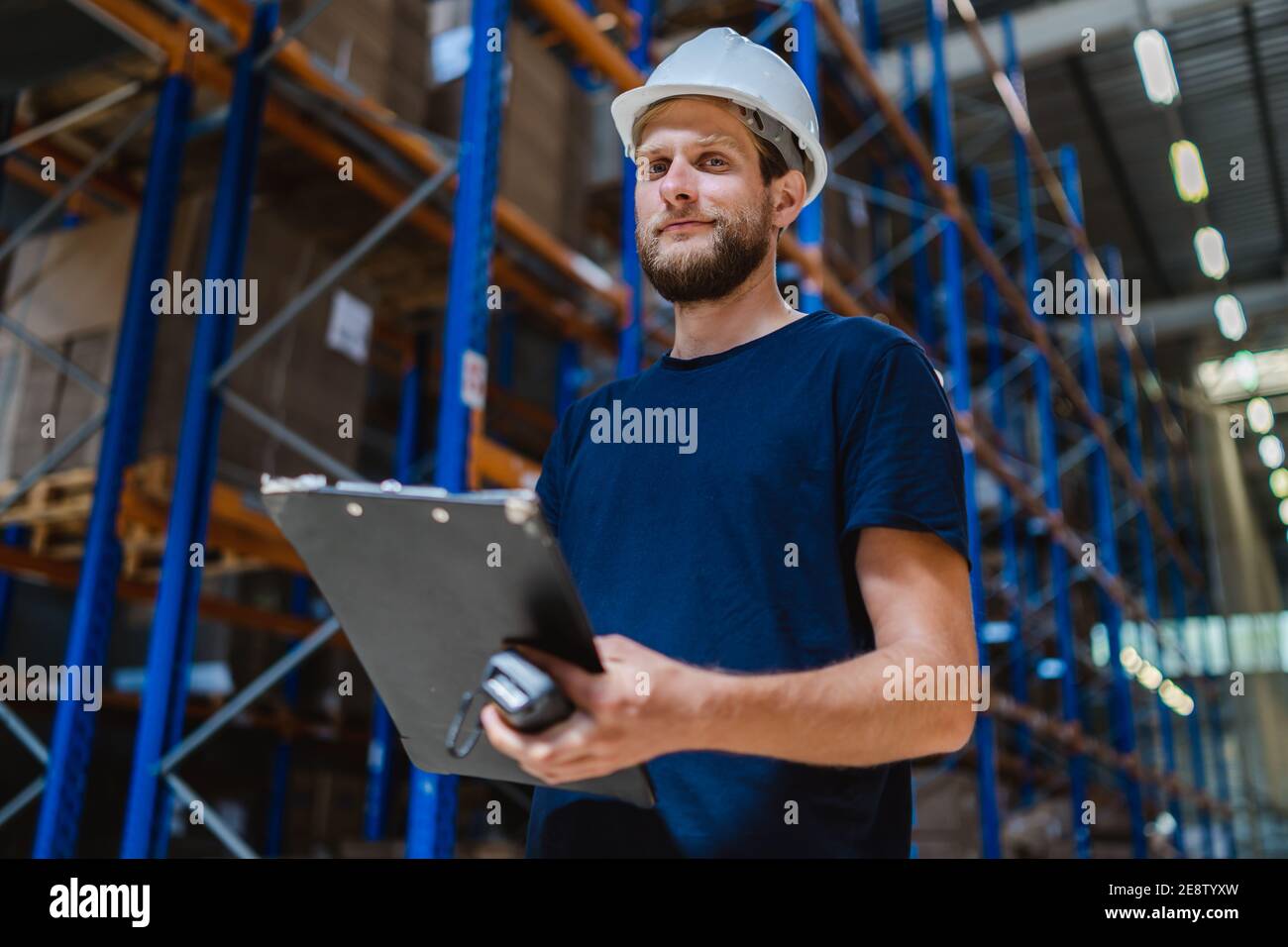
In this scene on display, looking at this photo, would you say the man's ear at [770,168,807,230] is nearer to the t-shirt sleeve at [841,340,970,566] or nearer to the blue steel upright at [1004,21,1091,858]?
the t-shirt sleeve at [841,340,970,566]

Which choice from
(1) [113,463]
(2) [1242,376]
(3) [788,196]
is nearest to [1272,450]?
(2) [1242,376]

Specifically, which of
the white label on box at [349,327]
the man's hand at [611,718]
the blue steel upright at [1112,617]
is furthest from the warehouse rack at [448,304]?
the man's hand at [611,718]

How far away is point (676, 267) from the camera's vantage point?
5.10 ft

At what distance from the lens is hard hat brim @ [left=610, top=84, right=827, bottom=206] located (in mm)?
1565

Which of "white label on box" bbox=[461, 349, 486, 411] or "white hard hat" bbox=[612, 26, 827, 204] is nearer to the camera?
"white hard hat" bbox=[612, 26, 827, 204]

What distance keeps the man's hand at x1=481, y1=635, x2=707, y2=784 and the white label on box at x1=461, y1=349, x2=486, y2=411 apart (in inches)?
92.6

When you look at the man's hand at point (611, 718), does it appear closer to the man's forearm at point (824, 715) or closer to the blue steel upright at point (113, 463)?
the man's forearm at point (824, 715)

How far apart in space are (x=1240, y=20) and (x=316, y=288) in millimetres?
11266

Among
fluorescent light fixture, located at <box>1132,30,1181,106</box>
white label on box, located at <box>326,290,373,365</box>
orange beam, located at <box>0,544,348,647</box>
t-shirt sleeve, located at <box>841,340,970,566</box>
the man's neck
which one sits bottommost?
t-shirt sleeve, located at <box>841,340,970,566</box>

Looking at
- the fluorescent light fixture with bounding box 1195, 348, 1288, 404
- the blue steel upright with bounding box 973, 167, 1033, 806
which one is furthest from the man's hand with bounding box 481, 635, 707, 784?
the fluorescent light fixture with bounding box 1195, 348, 1288, 404

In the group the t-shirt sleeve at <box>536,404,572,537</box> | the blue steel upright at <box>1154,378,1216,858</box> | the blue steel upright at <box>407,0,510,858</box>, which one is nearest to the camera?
the t-shirt sleeve at <box>536,404,572,537</box>

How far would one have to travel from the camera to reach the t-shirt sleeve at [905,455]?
4.11ft

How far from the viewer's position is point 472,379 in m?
3.35
